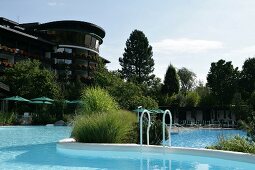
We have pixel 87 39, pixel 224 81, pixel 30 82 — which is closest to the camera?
pixel 30 82

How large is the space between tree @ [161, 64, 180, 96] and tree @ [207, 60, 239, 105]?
25.0 ft

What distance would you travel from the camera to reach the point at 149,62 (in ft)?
187

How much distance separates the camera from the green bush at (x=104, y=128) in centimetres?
1199

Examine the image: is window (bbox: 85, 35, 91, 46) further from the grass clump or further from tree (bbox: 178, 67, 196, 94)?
the grass clump

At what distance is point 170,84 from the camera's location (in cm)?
5250

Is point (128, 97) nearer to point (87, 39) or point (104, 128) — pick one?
point (104, 128)

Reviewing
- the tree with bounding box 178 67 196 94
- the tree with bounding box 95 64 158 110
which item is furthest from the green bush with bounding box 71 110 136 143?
the tree with bounding box 178 67 196 94

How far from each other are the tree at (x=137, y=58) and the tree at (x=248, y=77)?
55.0 feet

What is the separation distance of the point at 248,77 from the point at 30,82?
23812mm

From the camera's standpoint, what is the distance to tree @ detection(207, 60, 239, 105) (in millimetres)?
43406

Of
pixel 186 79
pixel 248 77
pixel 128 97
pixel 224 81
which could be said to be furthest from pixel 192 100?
pixel 186 79

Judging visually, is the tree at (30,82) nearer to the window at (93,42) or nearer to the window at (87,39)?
the window at (87,39)

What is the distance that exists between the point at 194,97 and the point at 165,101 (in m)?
3.79

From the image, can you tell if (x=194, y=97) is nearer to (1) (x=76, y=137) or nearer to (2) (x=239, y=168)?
(1) (x=76, y=137)
